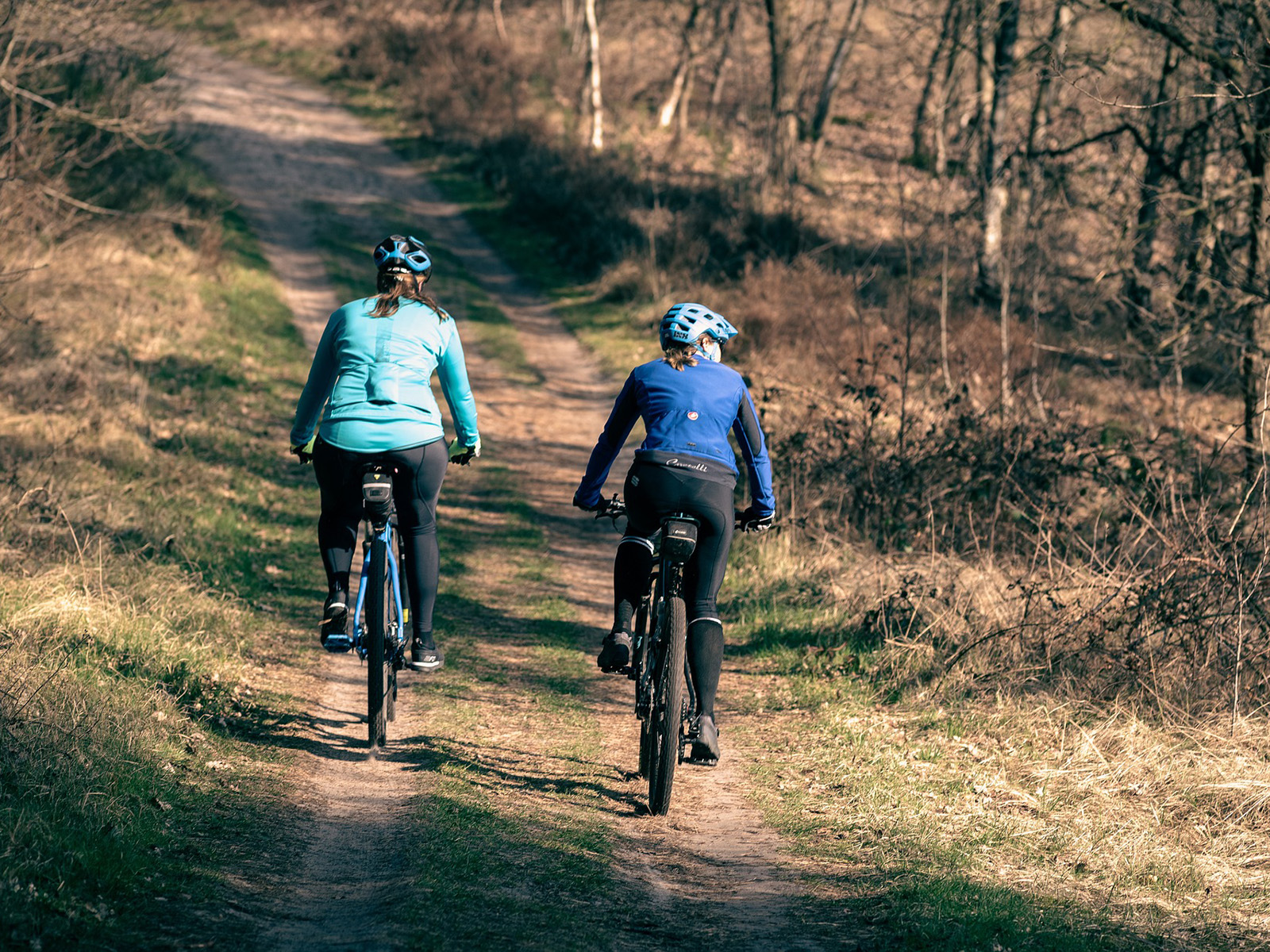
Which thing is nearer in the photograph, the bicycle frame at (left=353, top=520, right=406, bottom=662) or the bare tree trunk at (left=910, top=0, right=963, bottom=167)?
the bicycle frame at (left=353, top=520, right=406, bottom=662)

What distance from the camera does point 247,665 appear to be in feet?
22.0

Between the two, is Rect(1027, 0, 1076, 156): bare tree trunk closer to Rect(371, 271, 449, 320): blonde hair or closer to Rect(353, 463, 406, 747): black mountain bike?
Rect(371, 271, 449, 320): blonde hair

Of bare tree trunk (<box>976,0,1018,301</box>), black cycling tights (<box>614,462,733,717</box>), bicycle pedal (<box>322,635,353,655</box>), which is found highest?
bare tree trunk (<box>976,0,1018,301</box>)

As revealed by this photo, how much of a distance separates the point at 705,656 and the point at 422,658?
143cm

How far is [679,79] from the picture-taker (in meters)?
36.2

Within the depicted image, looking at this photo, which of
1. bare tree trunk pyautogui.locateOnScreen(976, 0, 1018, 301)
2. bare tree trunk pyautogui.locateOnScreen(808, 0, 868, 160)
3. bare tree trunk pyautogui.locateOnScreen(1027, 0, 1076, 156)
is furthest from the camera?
bare tree trunk pyautogui.locateOnScreen(808, 0, 868, 160)

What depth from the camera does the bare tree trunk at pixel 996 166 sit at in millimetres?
14789

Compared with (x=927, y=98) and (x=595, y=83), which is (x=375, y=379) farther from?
(x=927, y=98)

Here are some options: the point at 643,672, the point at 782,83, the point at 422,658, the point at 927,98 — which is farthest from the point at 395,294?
the point at 927,98

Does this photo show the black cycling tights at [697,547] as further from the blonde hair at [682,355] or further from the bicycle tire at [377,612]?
the bicycle tire at [377,612]

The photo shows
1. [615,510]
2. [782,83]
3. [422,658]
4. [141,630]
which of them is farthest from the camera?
[782,83]

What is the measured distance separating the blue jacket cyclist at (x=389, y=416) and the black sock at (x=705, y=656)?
130 cm

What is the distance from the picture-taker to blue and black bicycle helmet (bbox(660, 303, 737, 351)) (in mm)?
5023

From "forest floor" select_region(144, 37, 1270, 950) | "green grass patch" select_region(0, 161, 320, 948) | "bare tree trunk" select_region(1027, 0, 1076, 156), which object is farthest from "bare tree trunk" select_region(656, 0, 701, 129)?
"forest floor" select_region(144, 37, 1270, 950)
